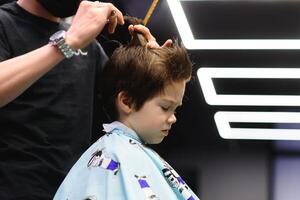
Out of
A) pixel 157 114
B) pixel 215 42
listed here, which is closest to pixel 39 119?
pixel 157 114

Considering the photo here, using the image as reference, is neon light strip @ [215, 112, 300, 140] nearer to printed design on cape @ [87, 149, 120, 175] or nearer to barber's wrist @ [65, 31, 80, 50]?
printed design on cape @ [87, 149, 120, 175]

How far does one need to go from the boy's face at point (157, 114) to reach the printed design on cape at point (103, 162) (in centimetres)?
15

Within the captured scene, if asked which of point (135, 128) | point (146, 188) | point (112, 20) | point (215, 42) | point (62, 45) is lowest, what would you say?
point (146, 188)

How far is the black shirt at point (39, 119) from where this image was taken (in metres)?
1.36

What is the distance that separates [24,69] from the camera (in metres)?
1.20

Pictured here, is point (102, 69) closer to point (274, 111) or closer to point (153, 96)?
point (153, 96)

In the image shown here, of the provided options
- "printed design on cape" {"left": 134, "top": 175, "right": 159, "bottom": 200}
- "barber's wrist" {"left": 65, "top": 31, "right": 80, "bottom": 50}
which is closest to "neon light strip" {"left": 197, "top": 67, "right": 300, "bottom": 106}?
"printed design on cape" {"left": 134, "top": 175, "right": 159, "bottom": 200}

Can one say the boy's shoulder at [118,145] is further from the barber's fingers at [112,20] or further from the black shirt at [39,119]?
the barber's fingers at [112,20]

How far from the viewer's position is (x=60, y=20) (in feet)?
5.09

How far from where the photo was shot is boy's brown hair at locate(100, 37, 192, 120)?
4.69 feet

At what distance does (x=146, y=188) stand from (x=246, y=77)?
128 centimetres

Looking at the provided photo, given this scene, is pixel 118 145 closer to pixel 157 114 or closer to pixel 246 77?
pixel 157 114

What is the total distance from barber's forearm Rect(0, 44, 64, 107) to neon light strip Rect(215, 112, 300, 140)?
139 centimetres

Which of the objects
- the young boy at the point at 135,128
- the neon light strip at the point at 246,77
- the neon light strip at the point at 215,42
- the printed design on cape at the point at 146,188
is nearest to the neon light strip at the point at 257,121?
the neon light strip at the point at 246,77
